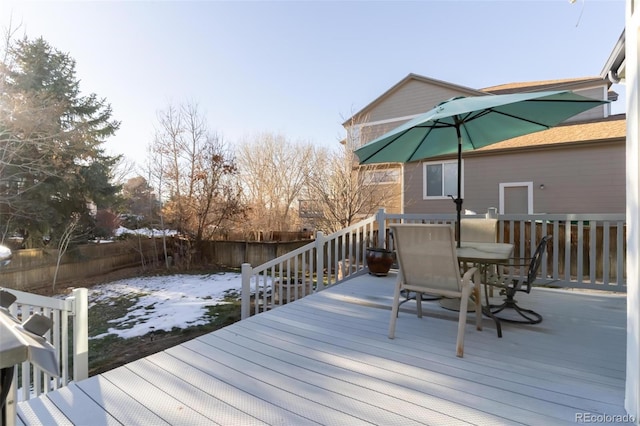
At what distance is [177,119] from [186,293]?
7.07 m

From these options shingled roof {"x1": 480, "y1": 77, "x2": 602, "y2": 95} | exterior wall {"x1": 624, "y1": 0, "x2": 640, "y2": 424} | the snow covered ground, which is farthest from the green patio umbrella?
shingled roof {"x1": 480, "y1": 77, "x2": 602, "y2": 95}

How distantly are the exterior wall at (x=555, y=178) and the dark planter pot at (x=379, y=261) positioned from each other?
19.6 feet

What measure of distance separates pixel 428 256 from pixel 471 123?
230cm

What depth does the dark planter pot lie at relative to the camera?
5.20m

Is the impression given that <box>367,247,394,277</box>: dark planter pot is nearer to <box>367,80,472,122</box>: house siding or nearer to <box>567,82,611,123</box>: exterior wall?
<box>367,80,472,122</box>: house siding

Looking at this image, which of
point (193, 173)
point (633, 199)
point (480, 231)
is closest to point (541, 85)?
point (480, 231)

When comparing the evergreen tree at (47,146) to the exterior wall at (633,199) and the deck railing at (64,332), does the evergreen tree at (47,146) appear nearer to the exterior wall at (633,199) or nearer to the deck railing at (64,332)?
the deck railing at (64,332)

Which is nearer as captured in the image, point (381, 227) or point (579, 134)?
point (381, 227)

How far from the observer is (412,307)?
3.63 meters

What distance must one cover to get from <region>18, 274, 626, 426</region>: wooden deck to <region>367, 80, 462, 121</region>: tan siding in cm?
982

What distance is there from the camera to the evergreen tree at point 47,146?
7.61 metres

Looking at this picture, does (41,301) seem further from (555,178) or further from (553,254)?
(555,178)

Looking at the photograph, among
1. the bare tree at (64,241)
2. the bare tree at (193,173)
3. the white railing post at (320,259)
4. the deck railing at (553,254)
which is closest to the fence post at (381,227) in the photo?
the deck railing at (553,254)

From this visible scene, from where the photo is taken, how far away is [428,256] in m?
2.61
